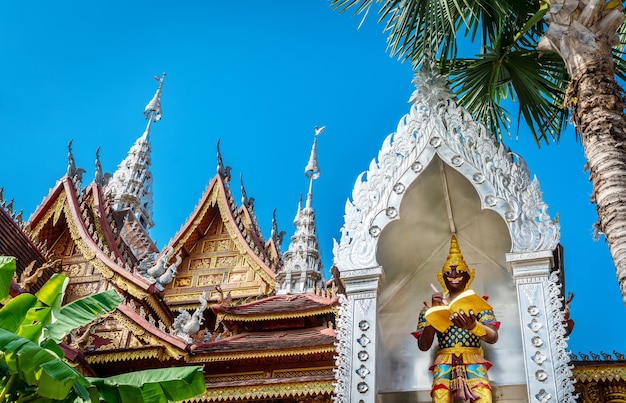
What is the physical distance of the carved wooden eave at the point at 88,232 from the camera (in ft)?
44.0

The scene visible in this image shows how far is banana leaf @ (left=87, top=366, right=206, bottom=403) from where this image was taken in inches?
242

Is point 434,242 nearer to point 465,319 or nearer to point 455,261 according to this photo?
point 455,261

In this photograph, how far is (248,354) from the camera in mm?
9305

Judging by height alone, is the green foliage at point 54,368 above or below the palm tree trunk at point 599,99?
below

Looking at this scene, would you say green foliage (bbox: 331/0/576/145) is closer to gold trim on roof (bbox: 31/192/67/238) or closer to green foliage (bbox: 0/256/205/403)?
green foliage (bbox: 0/256/205/403)

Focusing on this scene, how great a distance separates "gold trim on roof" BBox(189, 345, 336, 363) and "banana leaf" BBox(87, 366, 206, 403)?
3.01 meters

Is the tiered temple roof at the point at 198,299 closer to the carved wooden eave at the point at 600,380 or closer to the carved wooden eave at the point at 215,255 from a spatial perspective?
the carved wooden eave at the point at 215,255

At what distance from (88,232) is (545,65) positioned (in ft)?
32.8

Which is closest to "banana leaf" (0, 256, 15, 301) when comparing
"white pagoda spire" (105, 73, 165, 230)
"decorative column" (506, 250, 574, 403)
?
"decorative column" (506, 250, 574, 403)

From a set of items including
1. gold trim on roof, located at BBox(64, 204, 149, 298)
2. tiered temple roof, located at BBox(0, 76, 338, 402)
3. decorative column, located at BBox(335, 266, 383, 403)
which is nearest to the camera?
decorative column, located at BBox(335, 266, 383, 403)

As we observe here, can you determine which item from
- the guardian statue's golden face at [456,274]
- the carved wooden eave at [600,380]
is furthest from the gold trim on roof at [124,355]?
the carved wooden eave at [600,380]

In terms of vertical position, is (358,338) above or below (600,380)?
above

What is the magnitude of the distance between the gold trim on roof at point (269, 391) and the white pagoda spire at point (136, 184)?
20.0 meters

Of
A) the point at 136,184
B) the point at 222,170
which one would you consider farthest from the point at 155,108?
the point at 222,170
